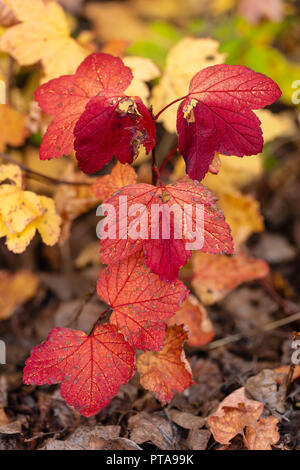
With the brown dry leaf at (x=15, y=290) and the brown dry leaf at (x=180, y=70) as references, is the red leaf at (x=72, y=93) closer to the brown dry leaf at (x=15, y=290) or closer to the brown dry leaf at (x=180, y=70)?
the brown dry leaf at (x=180, y=70)

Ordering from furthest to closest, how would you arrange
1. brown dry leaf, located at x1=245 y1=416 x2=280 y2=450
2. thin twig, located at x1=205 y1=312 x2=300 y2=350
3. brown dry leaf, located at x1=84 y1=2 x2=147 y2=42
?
1. brown dry leaf, located at x1=84 y1=2 x2=147 y2=42
2. thin twig, located at x1=205 y1=312 x2=300 y2=350
3. brown dry leaf, located at x1=245 y1=416 x2=280 y2=450

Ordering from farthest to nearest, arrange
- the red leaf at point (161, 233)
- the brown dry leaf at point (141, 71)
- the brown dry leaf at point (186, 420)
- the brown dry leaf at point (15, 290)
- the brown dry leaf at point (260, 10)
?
1. the brown dry leaf at point (260, 10)
2. the brown dry leaf at point (15, 290)
3. the brown dry leaf at point (141, 71)
4. the brown dry leaf at point (186, 420)
5. the red leaf at point (161, 233)

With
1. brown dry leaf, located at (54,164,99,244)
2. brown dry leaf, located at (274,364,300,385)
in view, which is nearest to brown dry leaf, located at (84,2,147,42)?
brown dry leaf, located at (54,164,99,244)

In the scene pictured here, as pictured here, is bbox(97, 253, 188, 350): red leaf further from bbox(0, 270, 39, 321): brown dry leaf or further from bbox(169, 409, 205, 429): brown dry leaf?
bbox(0, 270, 39, 321): brown dry leaf

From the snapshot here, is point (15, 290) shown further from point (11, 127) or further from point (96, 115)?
point (96, 115)

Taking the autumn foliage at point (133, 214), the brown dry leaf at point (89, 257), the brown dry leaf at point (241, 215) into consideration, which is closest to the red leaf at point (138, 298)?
the autumn foliage at point (133, 214)

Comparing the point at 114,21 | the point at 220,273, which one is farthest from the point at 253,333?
the point at 114,21
